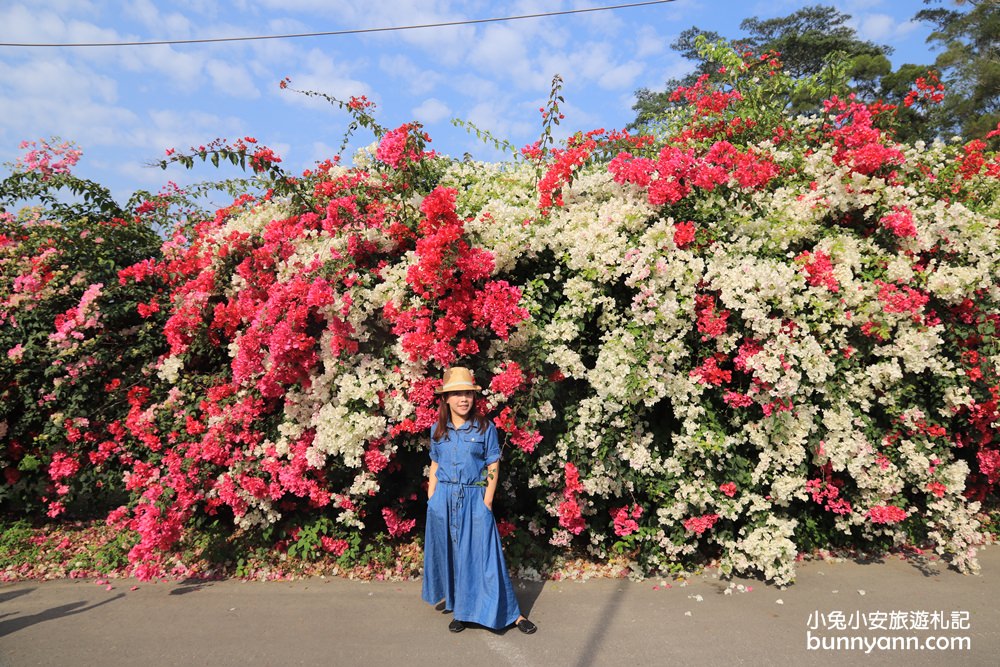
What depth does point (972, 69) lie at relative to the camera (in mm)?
23094

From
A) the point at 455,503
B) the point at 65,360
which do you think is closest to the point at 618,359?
the point at 455,503

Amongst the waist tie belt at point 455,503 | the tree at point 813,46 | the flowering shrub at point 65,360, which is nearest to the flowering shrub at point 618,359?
the flowering shrub at point 65,360

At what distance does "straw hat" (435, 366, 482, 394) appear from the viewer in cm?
348

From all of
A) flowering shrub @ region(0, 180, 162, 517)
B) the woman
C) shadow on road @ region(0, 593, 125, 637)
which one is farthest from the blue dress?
flowering shrub @ region(0, 180, 162, 517)

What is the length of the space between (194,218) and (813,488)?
20.3 feet

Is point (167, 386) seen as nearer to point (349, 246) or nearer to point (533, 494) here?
point (349, 246)

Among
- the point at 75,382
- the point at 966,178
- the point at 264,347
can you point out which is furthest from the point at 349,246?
the point at 966,178

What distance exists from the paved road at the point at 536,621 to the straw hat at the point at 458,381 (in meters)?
1.42

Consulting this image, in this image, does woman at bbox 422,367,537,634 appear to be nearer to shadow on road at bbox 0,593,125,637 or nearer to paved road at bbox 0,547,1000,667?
paved road at bbox 0,547,1000,667

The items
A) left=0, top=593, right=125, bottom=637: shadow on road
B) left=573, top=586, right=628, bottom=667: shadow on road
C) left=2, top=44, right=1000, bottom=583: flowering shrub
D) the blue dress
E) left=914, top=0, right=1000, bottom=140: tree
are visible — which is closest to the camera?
left=573, top=586, right=628, bottom=667: shadow on road

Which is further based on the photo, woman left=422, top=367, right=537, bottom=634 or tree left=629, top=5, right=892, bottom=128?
tree left=629, top=5, right=892, bottom=128

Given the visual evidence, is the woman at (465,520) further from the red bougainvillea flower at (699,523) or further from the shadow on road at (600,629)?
the red bougainvillea flower at (699,523)

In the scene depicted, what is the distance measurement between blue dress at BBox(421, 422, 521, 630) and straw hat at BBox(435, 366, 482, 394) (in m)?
0.24

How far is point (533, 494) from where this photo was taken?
4.62 m
